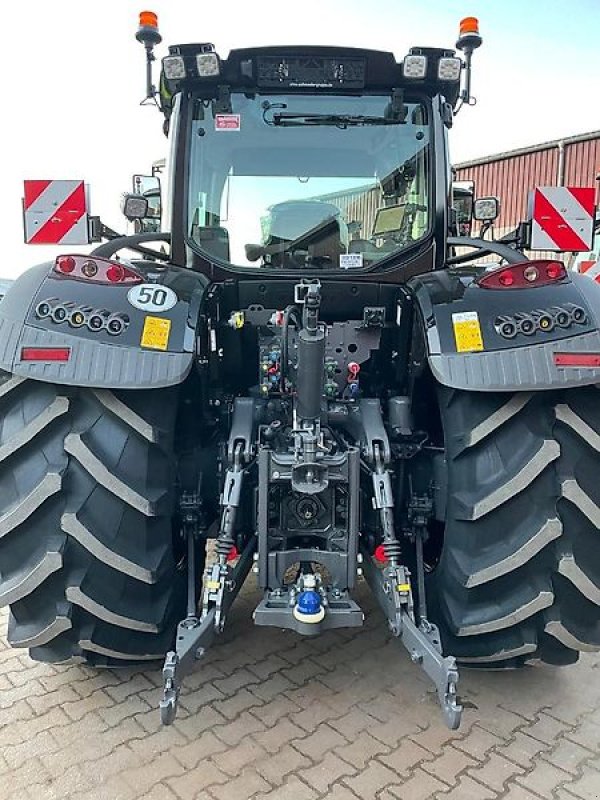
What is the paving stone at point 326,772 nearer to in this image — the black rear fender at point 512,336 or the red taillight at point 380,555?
the red taillight at point 380,555

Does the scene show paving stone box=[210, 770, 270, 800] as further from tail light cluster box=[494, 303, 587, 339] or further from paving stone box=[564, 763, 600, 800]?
tail light cluster box=[494, 303, 587, 339]

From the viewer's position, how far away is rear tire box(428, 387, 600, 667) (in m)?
2.34

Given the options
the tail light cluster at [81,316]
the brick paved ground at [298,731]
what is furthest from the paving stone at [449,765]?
the tail light cluster at [81,316]

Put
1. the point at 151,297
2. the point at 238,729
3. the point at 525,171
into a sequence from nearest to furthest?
the point at 151,297 < the point at 238,729 < the point at 525,171

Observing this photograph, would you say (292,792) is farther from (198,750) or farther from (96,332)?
(96,332)

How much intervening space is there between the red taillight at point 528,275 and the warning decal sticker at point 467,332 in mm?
181

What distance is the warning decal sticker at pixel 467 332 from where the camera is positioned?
2.35m

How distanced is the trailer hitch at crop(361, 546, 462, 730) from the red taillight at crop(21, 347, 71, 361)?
1284 mm

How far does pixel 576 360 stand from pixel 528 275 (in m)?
0.39

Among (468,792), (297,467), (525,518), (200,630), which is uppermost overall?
(297,467)

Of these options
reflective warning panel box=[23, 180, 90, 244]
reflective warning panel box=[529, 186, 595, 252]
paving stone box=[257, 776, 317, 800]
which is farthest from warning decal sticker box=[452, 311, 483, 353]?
reflective warning panel box=[23, 180, 90, 244]

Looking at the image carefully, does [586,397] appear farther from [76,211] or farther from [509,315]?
[76,211]

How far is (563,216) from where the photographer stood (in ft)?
13.4

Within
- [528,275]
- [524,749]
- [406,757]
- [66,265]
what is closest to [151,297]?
[66,265]
